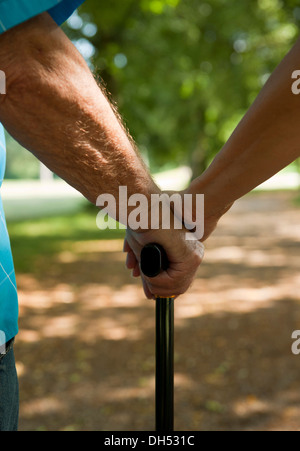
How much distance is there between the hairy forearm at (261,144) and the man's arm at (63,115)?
0.87 feet

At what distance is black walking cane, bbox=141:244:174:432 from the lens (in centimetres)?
168

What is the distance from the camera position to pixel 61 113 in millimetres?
1402

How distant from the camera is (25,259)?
33.6 feet

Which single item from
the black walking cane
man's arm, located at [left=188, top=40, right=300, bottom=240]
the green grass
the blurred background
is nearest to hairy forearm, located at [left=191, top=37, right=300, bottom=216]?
Answer: man's arm, located at [left=188, top=40, right=300, bottom=240]

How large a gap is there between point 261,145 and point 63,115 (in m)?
0.61

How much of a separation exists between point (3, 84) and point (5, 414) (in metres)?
0.98

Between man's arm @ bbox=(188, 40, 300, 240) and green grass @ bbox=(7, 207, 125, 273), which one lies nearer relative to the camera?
man's arm @ bbox=(188, 40, 300, 240)

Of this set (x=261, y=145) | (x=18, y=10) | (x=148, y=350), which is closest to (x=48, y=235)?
(x=148, y=350)

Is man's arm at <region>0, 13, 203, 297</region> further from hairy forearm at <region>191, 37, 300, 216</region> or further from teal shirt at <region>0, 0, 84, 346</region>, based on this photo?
hairy forearm at <region>191, 37, 300, 216</region>

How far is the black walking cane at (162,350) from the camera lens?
5.50 feet

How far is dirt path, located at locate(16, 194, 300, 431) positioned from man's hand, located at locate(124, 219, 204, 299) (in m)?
2.43

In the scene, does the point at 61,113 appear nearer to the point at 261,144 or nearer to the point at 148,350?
the point at 261,144

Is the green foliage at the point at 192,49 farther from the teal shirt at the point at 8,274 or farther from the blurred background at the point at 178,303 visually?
the teal shirt at the point at 8,274
